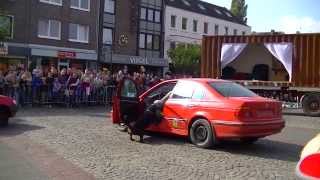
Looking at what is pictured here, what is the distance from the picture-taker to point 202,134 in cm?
1183

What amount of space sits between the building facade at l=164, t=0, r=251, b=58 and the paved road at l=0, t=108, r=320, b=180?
45301mm

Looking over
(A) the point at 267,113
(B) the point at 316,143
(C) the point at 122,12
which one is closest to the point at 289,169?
(A) the point at 267,113

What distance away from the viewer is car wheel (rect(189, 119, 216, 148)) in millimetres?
11562

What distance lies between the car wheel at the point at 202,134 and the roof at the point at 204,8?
→ 4939 cm

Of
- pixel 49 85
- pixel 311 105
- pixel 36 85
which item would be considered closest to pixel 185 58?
pixel 311 105

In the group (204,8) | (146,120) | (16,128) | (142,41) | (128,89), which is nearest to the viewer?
(146,120)

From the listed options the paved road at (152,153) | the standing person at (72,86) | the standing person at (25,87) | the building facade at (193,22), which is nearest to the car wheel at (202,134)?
the paved road at (152,153)

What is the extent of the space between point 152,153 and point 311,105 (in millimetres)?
12630

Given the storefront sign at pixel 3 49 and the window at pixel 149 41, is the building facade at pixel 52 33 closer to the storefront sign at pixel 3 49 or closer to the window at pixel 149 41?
the storefront sign at pixel 3 49

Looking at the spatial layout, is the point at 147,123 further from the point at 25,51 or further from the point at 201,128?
the point at 25,51

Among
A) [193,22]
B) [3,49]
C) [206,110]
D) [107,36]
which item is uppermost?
[193,22]

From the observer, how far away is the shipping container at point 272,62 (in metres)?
21.9

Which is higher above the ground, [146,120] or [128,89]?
[128,89]

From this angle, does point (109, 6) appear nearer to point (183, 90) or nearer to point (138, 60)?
point (138, 60)
